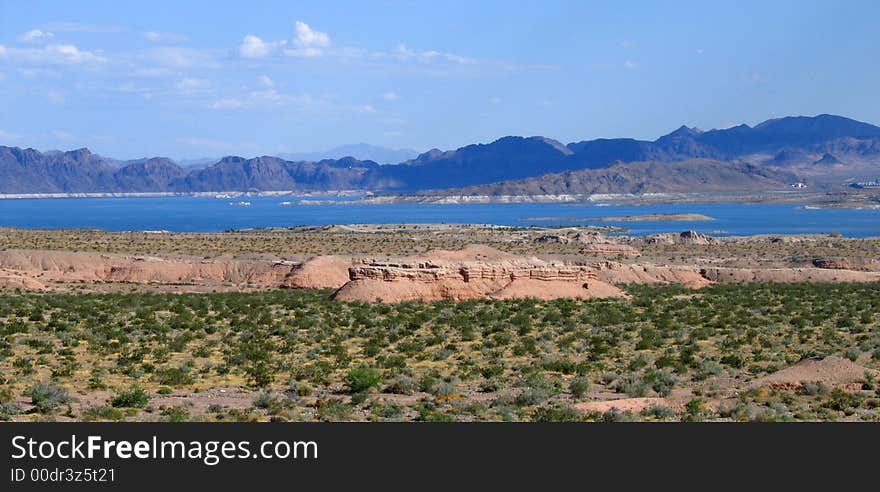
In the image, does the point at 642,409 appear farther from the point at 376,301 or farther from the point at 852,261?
the point at 852,261

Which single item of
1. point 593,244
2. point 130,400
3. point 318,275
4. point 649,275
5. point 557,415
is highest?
point 130,400

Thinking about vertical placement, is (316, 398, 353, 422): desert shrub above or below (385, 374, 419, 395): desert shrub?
above

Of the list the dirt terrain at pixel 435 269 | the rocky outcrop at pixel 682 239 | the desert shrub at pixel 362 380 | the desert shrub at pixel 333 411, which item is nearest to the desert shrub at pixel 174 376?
the desert shrub at pixel 362 380

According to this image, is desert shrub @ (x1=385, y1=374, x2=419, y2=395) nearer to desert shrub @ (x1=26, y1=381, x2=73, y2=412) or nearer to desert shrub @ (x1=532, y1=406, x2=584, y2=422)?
desert shrub @ (x1=532, y1=406, x2=584, y2=422)

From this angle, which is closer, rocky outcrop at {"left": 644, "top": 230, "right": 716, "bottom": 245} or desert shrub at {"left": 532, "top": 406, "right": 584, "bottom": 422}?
desert shrub at {"left": 532, "top": 406, "right": 584, "bottom": 422}

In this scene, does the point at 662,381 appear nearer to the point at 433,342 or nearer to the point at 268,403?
the point at 433,342

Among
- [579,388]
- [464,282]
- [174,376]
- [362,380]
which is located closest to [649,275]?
[464,282]

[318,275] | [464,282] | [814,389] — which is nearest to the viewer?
[814,389]

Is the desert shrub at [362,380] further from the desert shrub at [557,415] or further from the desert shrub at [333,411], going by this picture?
the desert shrub at [557,415]

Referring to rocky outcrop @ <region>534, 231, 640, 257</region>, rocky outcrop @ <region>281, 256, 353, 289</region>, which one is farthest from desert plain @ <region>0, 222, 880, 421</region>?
rocky outcrop @ <region>534, 231, 640, 257</region>

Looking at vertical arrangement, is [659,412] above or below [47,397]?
below

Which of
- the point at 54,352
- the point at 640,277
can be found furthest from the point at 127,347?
the point at 640,277

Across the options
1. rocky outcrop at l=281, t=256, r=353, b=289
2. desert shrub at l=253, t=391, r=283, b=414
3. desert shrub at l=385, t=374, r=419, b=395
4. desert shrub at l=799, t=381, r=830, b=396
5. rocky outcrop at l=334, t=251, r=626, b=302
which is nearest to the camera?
desert shrub at l=253, t=391, r=283, b=414

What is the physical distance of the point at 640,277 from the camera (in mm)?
59812
